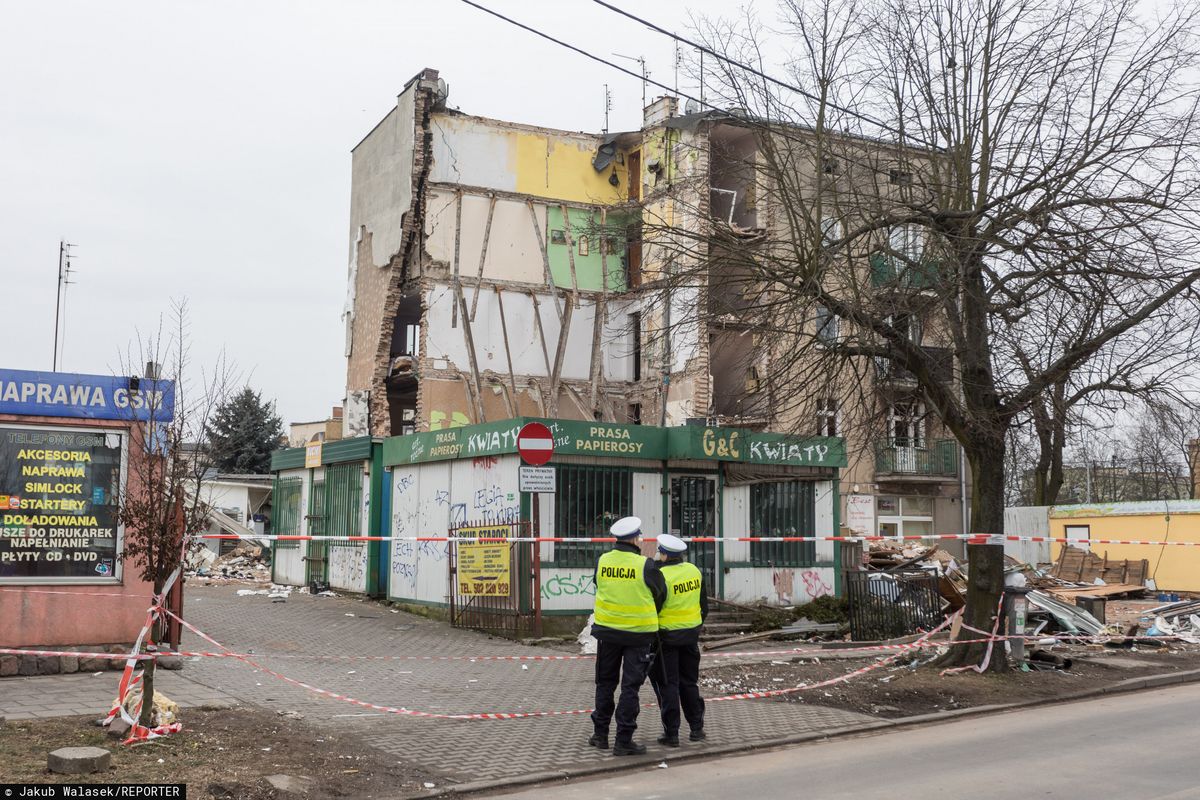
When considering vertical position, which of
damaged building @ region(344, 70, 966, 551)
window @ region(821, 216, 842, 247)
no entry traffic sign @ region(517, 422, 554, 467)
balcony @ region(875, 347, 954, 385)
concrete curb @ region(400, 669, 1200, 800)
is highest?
damaged building @ region(344, 70, 966, 551)

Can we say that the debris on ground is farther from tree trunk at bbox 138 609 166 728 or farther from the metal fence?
tree trunk at bbox 138 609 166 728

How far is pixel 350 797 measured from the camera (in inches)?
282

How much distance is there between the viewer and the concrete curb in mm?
7566

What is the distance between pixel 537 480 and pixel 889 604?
19.1 feet

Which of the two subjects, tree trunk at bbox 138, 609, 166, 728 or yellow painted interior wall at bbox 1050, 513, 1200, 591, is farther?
yellow painted interior wall at bbox 1050, 513, 1200, 591

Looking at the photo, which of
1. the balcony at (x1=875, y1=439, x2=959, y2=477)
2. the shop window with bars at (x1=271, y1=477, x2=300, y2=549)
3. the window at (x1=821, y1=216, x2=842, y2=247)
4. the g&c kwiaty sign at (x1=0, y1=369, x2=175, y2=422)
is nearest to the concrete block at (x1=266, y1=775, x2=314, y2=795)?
the g&c kwiaty sign at (x1=0, y1=369, x2=175, y2=422)

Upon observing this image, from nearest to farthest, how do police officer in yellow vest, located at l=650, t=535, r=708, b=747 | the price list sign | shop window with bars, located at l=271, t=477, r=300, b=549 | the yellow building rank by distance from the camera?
police officer in yellow vest, located at l=650, t=535, r=708, b=747, the price list sign, shop window with bars, located at l=271, t=477, r=300, b=549, the yellow building

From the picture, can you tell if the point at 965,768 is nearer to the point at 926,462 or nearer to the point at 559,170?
the point at 559,170

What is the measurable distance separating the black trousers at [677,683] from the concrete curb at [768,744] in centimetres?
33

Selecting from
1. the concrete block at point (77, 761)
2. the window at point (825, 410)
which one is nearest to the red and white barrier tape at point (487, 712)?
the concrete block at point (77, 761)

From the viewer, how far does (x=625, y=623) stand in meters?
8.70

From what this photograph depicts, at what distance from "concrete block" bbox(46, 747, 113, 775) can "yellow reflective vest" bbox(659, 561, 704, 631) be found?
13.7 ft

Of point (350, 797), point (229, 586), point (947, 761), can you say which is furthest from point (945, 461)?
point (350, 797)

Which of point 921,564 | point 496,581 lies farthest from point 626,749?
point 921,564
